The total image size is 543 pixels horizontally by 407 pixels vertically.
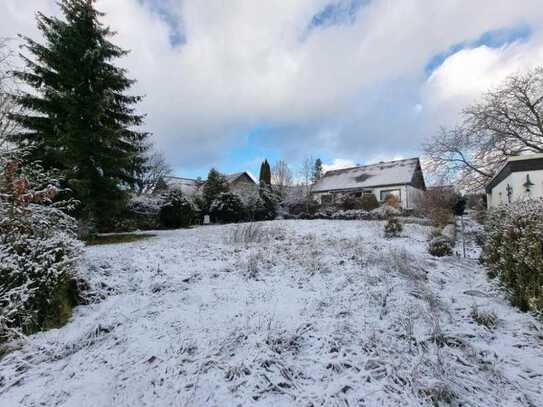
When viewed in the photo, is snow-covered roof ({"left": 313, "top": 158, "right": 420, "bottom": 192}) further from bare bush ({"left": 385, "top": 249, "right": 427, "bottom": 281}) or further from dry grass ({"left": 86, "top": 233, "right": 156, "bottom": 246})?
dry grass ({"left": 86, "top": 233, "right": 156, "bottom": 246})

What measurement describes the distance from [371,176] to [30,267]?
26163 millimetres

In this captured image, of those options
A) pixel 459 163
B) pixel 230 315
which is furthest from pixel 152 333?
pixel 459 163

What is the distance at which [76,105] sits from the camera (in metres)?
9.31

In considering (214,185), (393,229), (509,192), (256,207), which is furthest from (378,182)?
(393,229)

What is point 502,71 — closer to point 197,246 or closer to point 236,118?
point 236,118

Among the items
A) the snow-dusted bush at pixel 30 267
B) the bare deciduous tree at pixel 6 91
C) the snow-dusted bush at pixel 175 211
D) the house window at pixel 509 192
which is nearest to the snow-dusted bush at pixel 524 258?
the snow-dusted bush at pixel 30 267

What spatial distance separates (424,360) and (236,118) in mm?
13523

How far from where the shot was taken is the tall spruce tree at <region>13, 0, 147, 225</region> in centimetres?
923

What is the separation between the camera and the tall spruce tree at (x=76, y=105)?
363 inches

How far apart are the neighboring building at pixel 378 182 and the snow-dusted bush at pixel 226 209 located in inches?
359

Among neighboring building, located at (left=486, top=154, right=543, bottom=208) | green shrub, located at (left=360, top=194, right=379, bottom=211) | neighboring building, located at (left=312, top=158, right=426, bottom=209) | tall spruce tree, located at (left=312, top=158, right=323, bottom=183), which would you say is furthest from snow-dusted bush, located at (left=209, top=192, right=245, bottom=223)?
tall spruce tree, located at (left=312, top=158, right=323, bottom=183)

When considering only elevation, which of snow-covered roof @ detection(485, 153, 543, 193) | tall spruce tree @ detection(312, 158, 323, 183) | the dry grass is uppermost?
tall spruce tree @ detection(312, 158, 323, 183)

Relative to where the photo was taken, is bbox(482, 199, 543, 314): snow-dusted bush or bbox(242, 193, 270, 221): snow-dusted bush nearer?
bbox(482, 199, 543, 314): snow-dusted bush

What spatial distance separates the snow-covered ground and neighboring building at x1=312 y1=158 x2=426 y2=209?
1876 centimetres
